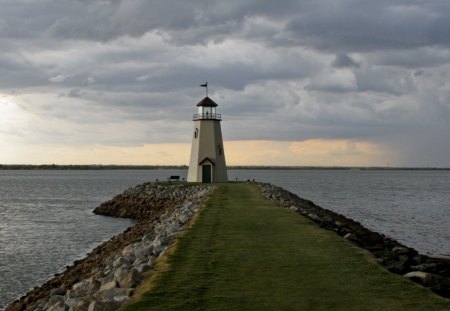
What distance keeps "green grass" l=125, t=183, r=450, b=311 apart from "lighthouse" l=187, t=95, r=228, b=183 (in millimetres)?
27929

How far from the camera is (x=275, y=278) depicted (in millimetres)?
9875

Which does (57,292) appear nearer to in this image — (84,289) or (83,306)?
(84,289)

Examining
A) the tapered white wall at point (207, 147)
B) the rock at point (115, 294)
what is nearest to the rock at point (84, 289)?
the rock at point (115, 294)

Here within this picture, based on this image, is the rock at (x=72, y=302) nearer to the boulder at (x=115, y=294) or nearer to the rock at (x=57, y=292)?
the boulder at (x=115, y=294)

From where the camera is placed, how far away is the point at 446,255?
23.1m

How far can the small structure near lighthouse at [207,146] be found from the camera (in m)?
43.6

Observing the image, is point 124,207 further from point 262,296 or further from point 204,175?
point 262,296

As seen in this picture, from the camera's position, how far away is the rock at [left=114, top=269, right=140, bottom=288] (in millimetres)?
9953

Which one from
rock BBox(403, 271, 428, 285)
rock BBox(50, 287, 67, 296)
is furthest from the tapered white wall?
rock BBox(403, 271, 428, 285)

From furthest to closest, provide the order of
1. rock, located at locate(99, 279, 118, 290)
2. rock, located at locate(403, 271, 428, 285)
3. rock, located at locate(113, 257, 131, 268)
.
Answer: rock, located at locate(113, 257, 131, 268) → rock, located at locate(403, 271, 428, 285) → rock, located at locate(99, 279, 118, 290)

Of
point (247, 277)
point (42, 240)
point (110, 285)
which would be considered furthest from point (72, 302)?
point (42, 240)

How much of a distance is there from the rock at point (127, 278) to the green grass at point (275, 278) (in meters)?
0.44

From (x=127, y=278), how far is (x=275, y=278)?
108 inches

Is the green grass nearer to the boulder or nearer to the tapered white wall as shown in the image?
the boulder
